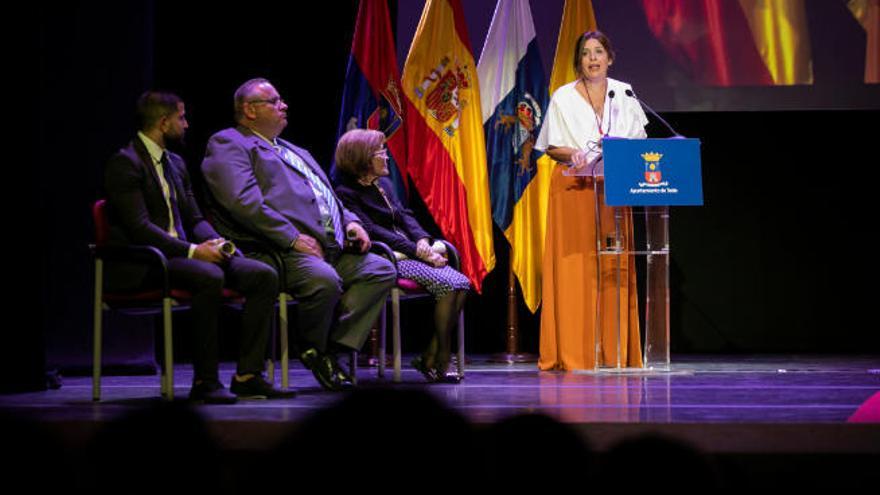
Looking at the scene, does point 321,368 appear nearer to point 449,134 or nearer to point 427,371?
point 427,371

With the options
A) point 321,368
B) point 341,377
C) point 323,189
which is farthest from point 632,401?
point 323,189

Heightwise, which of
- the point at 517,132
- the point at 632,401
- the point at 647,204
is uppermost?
the point at 517,132

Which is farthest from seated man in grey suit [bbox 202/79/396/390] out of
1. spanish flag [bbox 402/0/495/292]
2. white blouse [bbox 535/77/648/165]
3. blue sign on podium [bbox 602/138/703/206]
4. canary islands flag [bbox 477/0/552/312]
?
canary islands flag [bbox 477/0/552/312]

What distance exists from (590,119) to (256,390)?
218cm

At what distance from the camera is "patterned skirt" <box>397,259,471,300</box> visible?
4.90 m

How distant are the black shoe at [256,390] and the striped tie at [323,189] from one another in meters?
0.86

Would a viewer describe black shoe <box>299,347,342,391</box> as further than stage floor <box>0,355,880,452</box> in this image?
Yes

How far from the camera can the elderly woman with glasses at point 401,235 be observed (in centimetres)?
491

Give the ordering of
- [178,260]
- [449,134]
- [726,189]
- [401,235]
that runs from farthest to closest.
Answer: [726,189], [449,134], [401,235], [178,260]

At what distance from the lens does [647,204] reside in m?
4.79

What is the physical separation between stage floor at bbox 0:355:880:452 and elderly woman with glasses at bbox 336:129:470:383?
0.59 ft

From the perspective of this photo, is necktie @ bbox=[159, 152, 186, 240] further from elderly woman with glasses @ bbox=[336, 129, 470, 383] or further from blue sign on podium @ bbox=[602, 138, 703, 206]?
blue sign on podium @ bbox=[602, 138, 703, 206]

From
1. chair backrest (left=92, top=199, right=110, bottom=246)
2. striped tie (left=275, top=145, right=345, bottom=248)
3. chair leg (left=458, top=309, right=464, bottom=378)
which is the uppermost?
striped tie (left=275, top=145, right=345, bottom=248)

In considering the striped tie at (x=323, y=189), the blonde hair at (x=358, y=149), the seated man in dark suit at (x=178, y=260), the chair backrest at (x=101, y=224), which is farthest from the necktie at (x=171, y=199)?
the blonde hair at (x=358, y=149)
